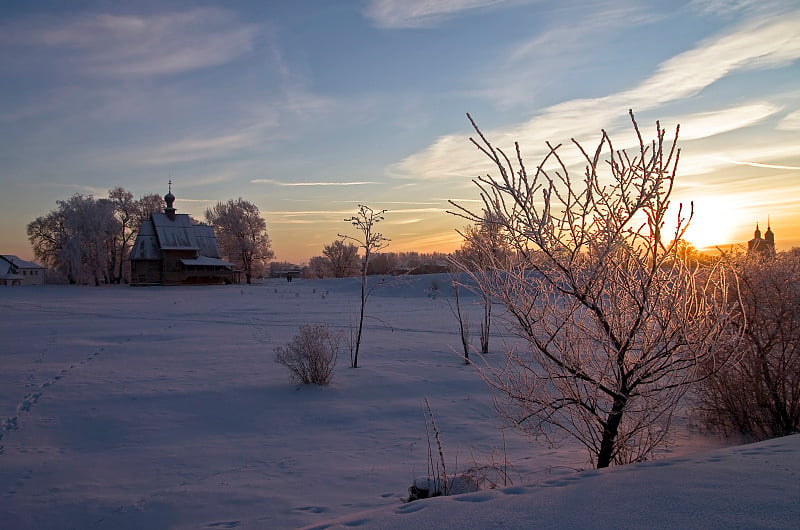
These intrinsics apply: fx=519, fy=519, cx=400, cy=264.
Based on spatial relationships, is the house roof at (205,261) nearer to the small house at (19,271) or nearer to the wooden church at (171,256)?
the wooden church at (171,256)

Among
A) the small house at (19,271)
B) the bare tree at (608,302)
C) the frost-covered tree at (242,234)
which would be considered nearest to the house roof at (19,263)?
the small house at (19,271)

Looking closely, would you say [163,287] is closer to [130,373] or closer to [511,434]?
[130,373]

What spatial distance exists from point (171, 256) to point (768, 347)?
160 feet

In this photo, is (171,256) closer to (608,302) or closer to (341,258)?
(341,258)

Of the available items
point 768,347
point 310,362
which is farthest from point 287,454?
point 768,347

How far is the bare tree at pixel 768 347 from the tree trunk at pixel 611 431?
211 centimetres

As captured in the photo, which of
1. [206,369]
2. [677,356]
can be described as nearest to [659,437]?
[677,356]

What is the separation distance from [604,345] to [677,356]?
0.76 metres

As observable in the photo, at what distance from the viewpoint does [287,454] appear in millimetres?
7297

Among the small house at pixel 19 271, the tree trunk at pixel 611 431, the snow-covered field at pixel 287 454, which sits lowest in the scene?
the snow-covered field at pixel 287 454

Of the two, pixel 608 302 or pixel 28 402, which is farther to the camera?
pixel 28 402

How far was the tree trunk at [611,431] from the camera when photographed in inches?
188

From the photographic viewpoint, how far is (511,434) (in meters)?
8.44

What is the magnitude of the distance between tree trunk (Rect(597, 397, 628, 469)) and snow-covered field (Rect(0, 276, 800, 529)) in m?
0.42
